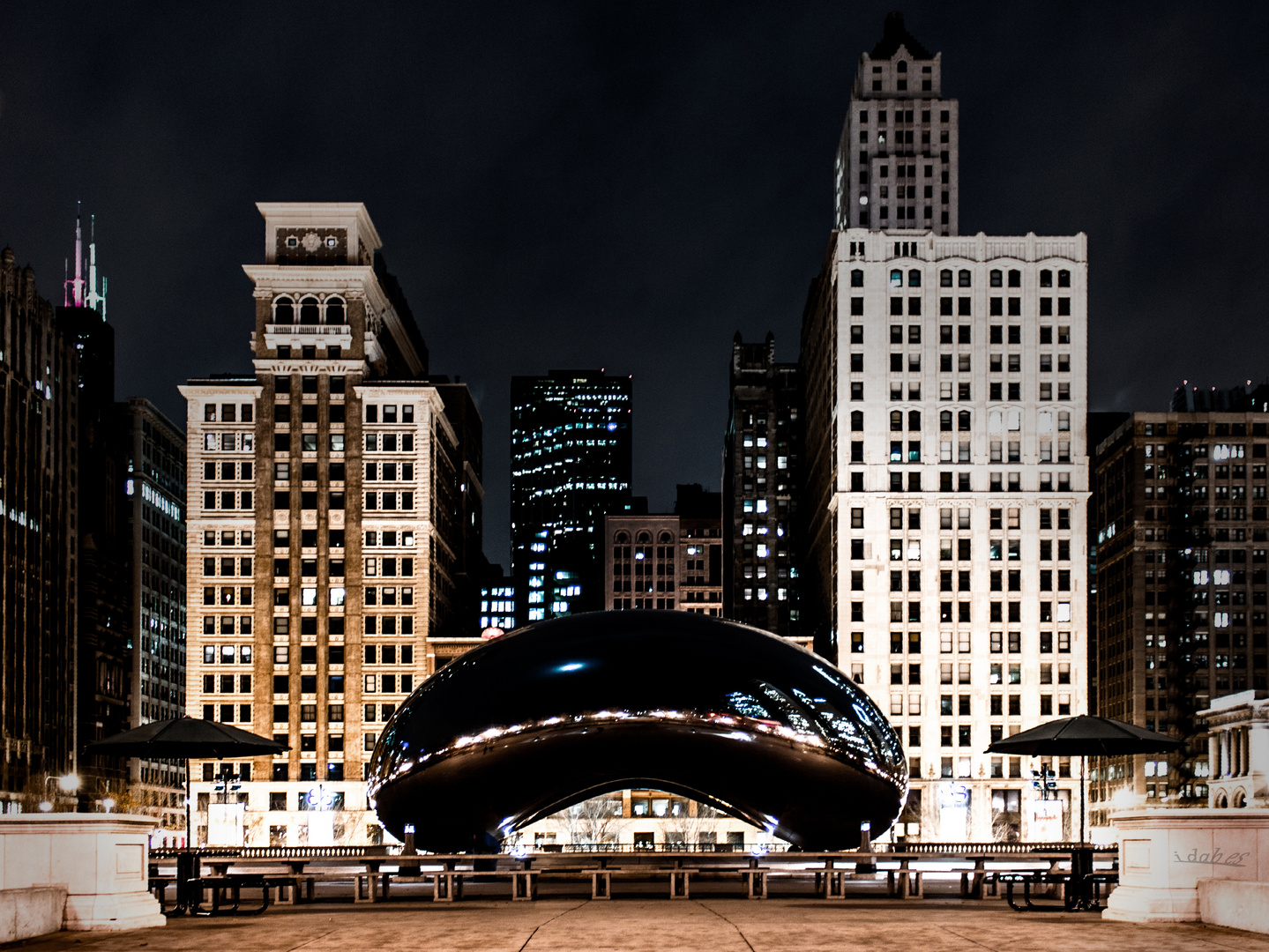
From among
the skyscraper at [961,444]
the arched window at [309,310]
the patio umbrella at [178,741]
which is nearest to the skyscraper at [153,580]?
the arched window at [309,310]

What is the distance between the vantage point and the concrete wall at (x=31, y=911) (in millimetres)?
16984

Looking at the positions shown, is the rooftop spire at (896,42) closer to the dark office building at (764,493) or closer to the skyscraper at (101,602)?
the dark office building at (764,493)

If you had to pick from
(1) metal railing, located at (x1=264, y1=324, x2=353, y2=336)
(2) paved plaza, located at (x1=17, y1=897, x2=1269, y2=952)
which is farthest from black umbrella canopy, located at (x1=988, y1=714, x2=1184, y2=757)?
(1) metal railing, located at (x1=264, y1=324, x2=353, y2=336)

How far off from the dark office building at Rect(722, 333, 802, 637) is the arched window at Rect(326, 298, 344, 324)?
61.3 m

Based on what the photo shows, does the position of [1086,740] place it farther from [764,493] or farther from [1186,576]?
[764,493]

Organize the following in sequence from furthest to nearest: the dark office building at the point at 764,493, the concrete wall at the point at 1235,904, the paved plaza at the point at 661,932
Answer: the dark office building at the point at 764,493
the concrete wall at the point at 1235,904
the paved plaza at the point at 661,932

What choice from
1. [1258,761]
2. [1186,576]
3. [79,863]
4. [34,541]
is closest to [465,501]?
[34,541]

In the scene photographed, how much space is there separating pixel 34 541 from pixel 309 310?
30.7 meters

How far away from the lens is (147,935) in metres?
18.3

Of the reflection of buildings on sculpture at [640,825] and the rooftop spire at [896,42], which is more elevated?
the rooftop spire at [896,42]

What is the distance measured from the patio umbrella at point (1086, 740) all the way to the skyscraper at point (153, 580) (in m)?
134

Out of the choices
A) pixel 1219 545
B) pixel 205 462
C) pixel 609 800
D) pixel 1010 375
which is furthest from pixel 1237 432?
pixel 205 462

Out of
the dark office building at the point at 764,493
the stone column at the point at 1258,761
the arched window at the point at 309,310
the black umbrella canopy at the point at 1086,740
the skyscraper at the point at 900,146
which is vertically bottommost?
the stone column at the point at 1258,761

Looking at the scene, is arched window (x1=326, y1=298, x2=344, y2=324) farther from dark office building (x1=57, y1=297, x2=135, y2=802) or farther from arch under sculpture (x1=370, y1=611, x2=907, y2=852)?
arch under sculpture (x1=370, y1=611, x2=907, y2=852)
